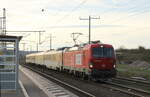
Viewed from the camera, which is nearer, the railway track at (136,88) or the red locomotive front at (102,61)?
the railway track at (136,88)

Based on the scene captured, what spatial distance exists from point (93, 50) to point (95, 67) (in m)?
1.35

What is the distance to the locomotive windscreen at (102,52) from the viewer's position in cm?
2664

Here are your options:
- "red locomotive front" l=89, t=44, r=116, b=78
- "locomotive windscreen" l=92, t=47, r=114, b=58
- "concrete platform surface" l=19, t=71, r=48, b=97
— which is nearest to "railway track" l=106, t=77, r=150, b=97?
"red locomotive front" l=89, t=44, r=116, b=78

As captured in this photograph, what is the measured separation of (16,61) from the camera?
58.1 ft

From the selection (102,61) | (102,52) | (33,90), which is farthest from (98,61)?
(33,90)

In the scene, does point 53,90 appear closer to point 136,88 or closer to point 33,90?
point 33,90

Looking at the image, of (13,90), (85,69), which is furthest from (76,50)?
(13,90)

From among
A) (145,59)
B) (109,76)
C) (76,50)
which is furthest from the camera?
(145,59)

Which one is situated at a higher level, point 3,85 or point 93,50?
point 93,50

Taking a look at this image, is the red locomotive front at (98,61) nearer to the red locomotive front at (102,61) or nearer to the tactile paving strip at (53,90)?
the red locomotive front at (102,61)

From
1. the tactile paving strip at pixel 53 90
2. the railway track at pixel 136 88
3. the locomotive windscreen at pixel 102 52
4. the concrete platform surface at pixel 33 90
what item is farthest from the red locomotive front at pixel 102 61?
the concrete platform surface at pixel 33 90

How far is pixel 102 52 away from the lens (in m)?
26.9

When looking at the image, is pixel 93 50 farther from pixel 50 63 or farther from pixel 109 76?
pixel 50 63

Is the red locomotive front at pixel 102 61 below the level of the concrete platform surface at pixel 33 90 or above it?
above
